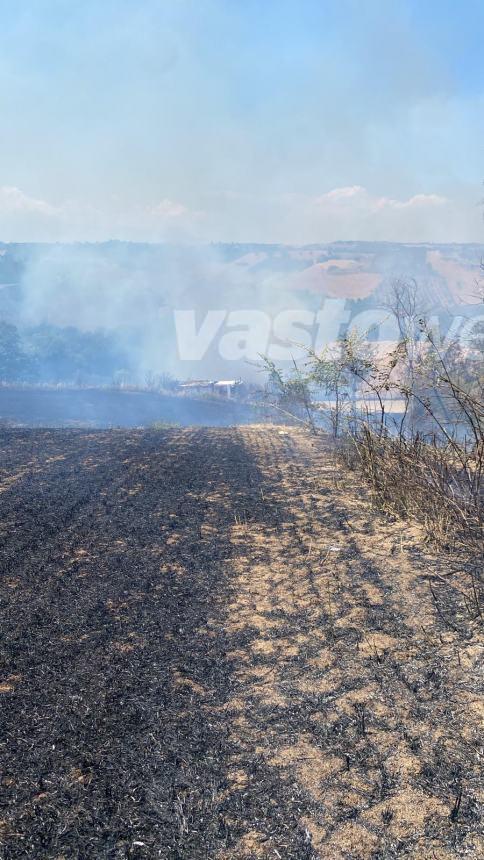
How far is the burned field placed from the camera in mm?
2809

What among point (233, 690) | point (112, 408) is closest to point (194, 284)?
point (112, 408)

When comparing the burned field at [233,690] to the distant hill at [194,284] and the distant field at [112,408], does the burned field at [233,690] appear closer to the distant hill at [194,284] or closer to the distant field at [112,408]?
the distant field at [112,408]

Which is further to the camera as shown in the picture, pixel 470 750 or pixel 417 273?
pixel 417 273

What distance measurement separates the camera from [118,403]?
2811 cm

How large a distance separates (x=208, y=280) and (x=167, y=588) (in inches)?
2140

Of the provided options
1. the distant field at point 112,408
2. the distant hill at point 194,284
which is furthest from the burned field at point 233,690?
the distant hill at point 194,284

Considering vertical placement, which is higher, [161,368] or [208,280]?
[208,280]

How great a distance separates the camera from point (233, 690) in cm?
386

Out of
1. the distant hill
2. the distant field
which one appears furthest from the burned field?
the distant hill

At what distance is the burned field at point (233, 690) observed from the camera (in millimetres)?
2809

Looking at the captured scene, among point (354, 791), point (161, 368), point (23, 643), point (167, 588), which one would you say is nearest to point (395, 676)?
point (354, 791)

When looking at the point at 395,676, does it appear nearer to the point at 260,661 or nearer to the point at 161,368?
the point at 260,661

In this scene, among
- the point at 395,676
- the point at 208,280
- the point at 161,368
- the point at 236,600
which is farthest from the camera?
the point at 208,280

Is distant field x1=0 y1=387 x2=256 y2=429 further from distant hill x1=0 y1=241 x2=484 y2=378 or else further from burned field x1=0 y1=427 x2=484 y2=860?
burned field x1=0 y1=427 x2=484 y2=860
